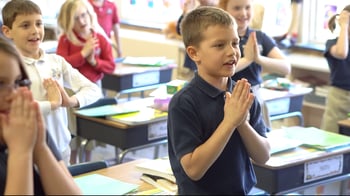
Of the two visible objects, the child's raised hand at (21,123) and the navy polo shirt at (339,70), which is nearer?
the child's raised hand at (21,123)

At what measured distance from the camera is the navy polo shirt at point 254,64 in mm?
3398

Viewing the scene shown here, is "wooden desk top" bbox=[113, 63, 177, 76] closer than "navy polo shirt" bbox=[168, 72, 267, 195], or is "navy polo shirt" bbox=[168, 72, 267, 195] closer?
"navy polo shirt" bbox=[168, 72, 267, 195]

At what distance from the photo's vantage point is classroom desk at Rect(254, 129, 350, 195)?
9.28ft

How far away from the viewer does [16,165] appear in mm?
1350

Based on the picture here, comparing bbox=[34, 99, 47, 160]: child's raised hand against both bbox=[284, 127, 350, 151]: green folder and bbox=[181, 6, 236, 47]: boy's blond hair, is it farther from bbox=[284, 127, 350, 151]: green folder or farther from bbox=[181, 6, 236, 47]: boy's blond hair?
bbox=[284, 127, 350, 151]: green folder

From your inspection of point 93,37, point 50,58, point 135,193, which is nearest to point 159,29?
point 93,37

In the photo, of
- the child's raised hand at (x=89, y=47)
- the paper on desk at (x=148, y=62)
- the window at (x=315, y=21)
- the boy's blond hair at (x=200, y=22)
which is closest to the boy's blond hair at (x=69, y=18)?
the child's raised hand at (x=89, y=47)

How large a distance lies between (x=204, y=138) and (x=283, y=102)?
249cm

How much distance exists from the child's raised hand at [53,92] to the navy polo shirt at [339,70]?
7.31ft

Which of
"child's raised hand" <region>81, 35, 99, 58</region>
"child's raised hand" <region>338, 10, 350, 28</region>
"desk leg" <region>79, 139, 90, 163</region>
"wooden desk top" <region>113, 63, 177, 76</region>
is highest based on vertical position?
"child's raised hand" <region>338, 10, 350, 28</region>

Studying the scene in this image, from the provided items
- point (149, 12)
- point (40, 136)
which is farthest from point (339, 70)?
point (149, 12)

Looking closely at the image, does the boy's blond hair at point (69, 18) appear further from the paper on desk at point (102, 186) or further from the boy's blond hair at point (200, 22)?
the boy's blond hair at point (200, 22)

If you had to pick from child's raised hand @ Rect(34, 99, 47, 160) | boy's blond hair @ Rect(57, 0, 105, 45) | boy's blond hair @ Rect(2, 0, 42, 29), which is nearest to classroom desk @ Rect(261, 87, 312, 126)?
boy's blond hair @ Rect(57, 0, 105, 45)

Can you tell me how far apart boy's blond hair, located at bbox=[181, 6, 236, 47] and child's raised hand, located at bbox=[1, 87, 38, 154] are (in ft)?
2.85
